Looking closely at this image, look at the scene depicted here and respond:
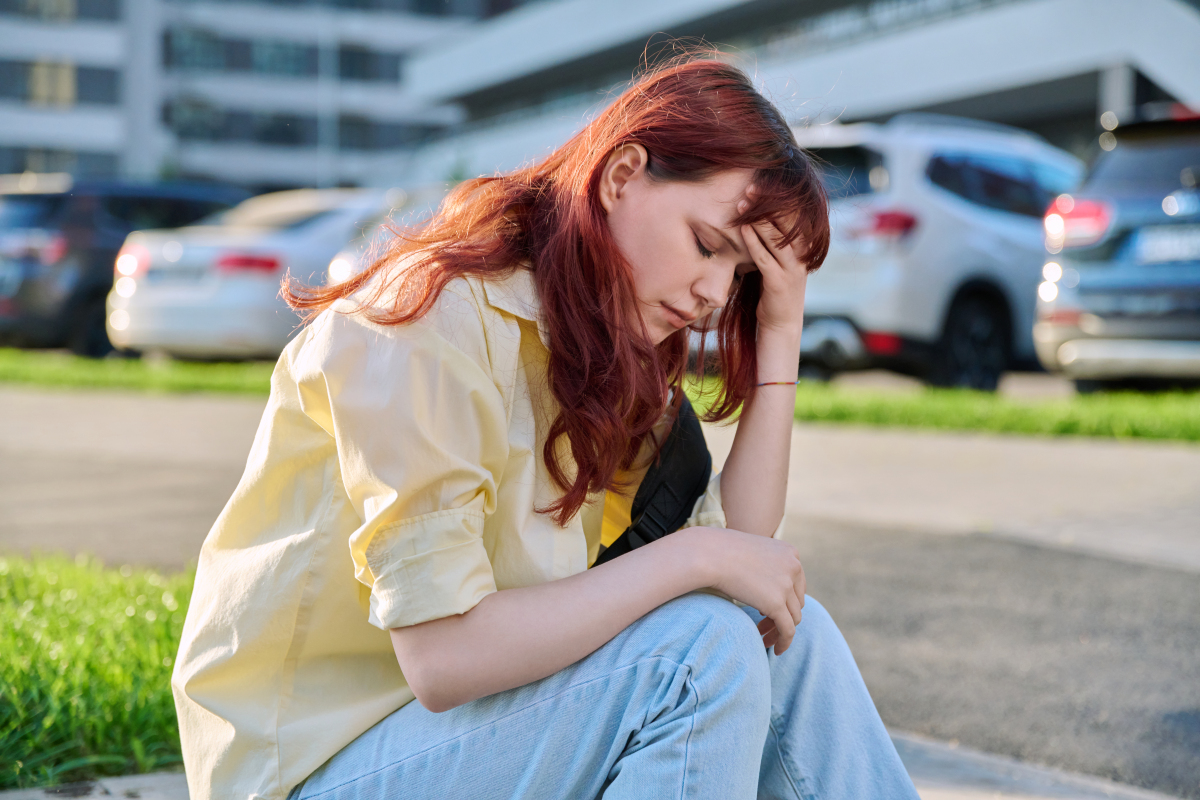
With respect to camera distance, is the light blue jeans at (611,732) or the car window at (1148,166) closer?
the light blue jeans at (611,732)

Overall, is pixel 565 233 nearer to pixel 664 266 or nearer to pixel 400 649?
pixel 664 266

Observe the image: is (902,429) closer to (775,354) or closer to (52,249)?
(775,354)

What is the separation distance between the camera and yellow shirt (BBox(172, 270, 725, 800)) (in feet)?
4.72

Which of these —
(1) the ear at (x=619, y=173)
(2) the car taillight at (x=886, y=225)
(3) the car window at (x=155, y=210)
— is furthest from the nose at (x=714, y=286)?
(3) the car window at (x=155, y=210)

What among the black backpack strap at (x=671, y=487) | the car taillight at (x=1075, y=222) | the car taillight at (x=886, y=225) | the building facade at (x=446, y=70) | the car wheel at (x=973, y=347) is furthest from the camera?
the building facade at (x=446, y=70)

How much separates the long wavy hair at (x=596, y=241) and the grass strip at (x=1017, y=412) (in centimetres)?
526

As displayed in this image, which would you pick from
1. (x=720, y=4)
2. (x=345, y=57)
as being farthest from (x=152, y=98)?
(x=720, y=4)

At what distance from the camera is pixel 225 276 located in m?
9.63

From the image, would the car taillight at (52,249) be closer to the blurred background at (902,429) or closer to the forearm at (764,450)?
the blurred background at (902,429)

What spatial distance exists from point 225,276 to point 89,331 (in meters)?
2.79

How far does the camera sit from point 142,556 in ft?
14.3

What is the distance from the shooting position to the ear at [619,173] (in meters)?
1.63

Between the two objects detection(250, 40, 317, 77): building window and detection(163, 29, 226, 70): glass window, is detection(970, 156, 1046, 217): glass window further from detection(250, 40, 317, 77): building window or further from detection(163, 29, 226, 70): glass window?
detection(163, 29, 226, 70): glass window

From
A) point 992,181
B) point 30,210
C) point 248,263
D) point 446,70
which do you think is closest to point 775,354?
point 992,181
